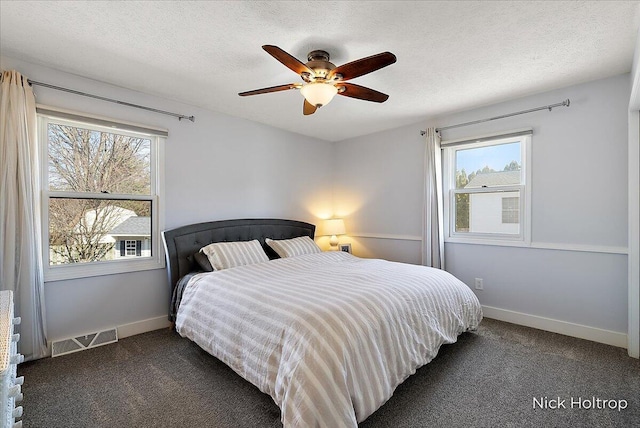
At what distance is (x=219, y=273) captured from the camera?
8.71 ft

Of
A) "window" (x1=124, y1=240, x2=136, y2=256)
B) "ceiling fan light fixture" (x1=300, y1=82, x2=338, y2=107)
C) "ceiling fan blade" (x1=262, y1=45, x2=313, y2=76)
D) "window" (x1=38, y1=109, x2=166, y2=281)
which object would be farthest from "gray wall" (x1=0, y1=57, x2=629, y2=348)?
"ceiling fan blade" (x1=262, y1=45, x2=313, y2=76)

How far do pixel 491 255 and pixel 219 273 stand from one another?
2966mm

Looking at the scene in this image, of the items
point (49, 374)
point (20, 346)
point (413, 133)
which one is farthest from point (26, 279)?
point (413, 133)

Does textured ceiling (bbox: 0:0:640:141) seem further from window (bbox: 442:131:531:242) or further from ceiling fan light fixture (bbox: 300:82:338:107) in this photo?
window (bbox: 442:131:531:242)

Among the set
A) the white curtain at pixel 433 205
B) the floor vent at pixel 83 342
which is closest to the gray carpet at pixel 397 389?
the floor vent at pixel 83 342

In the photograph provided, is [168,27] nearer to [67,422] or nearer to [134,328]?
[67,422]

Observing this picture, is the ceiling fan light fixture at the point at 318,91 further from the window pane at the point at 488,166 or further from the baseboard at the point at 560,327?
the baseboard at the point at 560,327

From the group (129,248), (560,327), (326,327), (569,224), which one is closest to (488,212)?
(569,224)

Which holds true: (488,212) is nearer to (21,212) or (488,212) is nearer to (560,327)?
(560,327)

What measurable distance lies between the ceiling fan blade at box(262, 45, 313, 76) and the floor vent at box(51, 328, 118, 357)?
289cm

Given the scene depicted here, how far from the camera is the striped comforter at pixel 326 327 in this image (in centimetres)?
148

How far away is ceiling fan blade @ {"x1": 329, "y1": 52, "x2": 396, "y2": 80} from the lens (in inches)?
70.1

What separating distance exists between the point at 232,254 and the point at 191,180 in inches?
40.6

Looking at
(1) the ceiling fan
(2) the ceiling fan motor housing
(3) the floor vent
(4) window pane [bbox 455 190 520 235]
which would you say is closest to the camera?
(1) the ceiling fan
